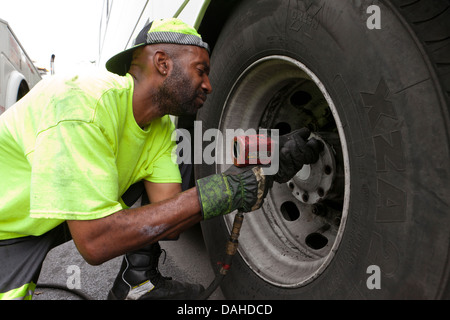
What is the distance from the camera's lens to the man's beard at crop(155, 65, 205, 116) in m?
1.12

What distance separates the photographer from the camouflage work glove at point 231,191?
100 centimetres

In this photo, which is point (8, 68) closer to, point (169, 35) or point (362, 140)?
point (169, 35)

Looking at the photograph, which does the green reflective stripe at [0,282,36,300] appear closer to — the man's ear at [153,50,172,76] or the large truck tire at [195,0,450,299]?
the large truck tire at [195,0,450,299]

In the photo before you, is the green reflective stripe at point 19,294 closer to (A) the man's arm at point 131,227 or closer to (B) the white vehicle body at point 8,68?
(A) the man's arm at point 131,227

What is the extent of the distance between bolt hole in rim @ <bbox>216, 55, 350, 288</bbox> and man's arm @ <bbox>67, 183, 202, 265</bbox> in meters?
0.35

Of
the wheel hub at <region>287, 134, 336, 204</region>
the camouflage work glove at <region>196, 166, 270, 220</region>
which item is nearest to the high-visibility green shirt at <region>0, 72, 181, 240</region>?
the camouflage work glove at <region>196, 166, 270, 220</region>

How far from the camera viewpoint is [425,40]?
0.64 m

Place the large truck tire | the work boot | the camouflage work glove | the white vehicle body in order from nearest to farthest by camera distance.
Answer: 1. the large truck tire
2. the camouflage work glove
3. the work boot
4. the white vehicle body

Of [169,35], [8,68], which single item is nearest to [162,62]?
[169,35]

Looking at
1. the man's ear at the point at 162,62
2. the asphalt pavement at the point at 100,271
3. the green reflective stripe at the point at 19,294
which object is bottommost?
the asphalt pavement at the point at 100,271

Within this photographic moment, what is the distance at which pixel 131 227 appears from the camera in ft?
3.04

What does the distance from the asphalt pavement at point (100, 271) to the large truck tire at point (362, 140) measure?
47 cm

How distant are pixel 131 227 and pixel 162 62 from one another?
593 mm

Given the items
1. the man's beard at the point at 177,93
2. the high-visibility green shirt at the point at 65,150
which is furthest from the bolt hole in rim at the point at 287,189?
the high-visibility green shirt at the point at 65,150
